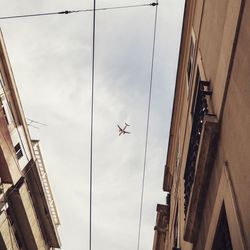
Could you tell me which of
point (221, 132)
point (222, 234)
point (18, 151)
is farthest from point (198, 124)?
point (18, 151)

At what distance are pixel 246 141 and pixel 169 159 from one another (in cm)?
1437

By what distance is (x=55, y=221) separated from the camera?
2238 cm

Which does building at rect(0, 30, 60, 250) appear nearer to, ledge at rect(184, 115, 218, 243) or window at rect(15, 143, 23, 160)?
window at rect(15, 143, 23, 160)

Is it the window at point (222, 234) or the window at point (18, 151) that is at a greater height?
the window at point (18, 151)

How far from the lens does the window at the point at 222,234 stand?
722 centimetres

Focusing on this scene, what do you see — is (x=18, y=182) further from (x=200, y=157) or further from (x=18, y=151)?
(x=200, y=157)

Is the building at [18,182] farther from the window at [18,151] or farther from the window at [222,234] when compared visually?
the window at [222,234]

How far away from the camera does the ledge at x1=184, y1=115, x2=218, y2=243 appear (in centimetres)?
809

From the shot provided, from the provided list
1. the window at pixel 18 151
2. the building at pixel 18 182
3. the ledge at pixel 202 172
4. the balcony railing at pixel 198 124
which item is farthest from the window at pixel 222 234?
the window at pixel 18 151

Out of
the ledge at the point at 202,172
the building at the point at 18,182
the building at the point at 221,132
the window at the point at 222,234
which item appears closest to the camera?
the building at the point at 221,132

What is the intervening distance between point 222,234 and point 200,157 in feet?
6.19

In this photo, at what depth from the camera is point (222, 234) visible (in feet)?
24.6

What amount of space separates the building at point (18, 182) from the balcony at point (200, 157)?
8.93 metres

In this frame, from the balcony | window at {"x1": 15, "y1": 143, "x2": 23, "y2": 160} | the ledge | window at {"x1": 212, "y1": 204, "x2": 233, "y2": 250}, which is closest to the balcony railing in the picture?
the balcony
